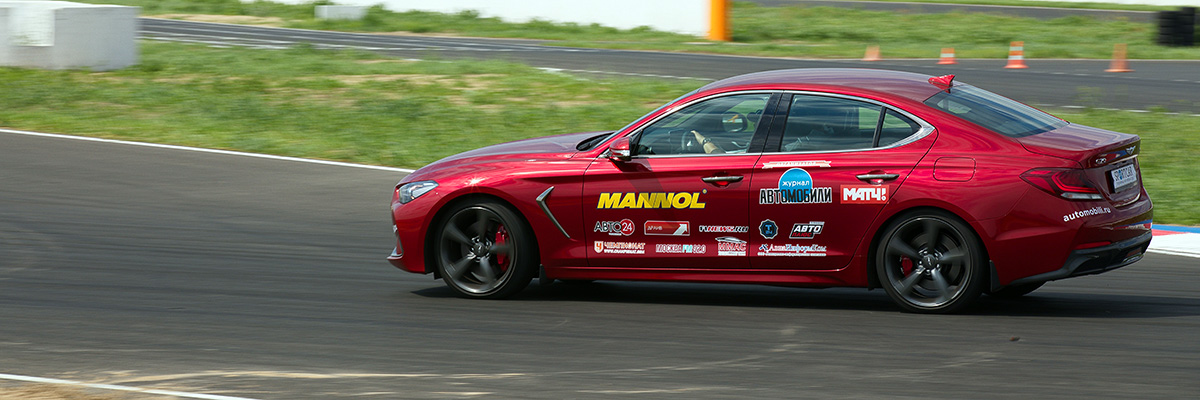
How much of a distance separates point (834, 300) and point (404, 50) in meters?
22.0

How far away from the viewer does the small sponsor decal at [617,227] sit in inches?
309

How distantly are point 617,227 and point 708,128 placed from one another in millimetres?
789

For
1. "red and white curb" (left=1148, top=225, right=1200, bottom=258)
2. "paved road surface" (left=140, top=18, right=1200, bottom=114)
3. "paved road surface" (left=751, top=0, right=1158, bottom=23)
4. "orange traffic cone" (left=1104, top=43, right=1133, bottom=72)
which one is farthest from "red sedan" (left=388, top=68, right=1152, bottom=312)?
"paved road surface" (left=751, top=0, right=1158, bottom=23)

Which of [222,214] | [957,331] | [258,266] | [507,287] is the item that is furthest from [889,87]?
[222,214]

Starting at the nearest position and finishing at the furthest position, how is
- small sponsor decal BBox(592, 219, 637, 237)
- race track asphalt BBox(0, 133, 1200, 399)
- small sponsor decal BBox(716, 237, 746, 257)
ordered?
race track asphalt BBox(0, 133, 1200, 399)
small sponsor decal BBox(716, 237, 746, 257)
small sponsor decal BBox(592, 219, 637, 237)

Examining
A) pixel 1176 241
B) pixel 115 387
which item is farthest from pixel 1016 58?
pixel 115 387

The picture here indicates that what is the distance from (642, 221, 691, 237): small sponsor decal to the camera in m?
7.72

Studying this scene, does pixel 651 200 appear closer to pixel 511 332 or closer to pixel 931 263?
pixel 511 332

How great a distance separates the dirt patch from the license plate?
34635 millimetres

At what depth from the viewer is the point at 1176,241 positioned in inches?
397

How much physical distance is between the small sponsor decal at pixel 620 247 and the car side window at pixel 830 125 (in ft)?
3.44

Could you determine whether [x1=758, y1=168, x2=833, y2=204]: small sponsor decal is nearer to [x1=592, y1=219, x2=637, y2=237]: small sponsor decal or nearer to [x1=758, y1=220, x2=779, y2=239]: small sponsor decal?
[x1=758, y1=220, x2=779, y2=239]: small sponsor decal

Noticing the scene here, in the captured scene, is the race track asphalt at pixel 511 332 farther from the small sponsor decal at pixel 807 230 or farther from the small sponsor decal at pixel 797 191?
the small sponsor decal at pixel 797 191

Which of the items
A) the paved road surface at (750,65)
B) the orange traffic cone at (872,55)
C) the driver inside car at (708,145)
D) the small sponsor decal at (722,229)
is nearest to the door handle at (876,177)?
the small sponsor decal at (722,229)
